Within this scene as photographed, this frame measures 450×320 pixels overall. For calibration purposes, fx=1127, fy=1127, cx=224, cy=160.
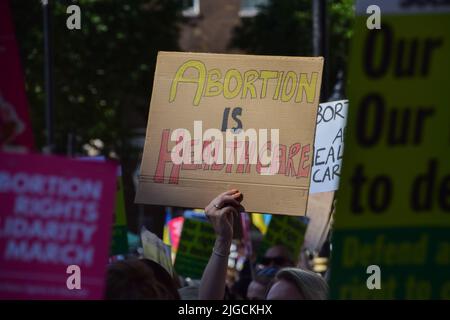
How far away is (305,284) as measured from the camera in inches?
167

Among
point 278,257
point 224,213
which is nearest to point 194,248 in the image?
point 278,257

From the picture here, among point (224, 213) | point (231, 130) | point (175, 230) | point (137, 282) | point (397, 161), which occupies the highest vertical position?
point (231, 130)

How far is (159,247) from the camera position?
5.12 m

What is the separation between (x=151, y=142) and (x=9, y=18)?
1524 millimetres

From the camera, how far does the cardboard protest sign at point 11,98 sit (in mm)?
3064

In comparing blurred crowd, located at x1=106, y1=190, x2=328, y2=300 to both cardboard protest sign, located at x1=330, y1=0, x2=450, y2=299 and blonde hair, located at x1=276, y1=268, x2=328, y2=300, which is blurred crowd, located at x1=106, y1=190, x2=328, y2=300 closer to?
blonde hair, located at x1=276, y1=268, x2=328, y2=300

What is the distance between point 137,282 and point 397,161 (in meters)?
0.96

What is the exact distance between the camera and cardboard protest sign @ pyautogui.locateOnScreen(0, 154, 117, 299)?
114 inches

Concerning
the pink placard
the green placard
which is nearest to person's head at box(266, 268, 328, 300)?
the green placard

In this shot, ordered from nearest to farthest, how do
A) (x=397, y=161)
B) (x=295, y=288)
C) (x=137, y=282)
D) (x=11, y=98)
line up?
(x=397, y=161)
(x=11, y=98)
(x=137, y=282)
(x=295, y=288)

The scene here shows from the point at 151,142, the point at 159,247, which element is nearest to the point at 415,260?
the point at 151,142

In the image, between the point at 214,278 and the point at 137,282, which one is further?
the point at 214,278

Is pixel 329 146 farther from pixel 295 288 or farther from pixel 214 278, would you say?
pixel 214 278


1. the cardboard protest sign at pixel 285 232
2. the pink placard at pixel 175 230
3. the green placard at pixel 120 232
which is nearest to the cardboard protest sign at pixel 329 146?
the green placard at pixel 120 232
